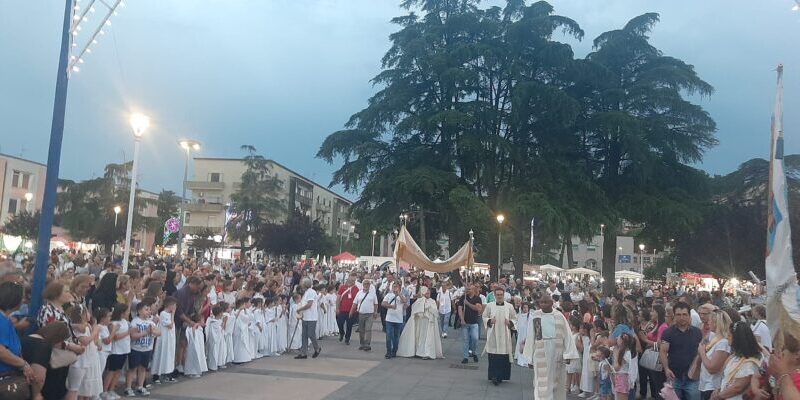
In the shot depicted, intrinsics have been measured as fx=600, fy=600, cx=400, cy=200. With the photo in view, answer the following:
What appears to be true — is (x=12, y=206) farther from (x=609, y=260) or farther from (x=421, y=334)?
(x=421, y=334)

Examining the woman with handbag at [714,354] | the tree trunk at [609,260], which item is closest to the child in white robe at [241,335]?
the woman with handbag at [714,354]

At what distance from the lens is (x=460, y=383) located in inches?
464

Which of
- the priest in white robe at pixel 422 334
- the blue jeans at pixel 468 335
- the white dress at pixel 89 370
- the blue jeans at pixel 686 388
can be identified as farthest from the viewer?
the priest in white robe at pixel 422 334

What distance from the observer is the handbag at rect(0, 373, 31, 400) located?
5.12 metres

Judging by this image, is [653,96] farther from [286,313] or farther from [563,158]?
[286,313]

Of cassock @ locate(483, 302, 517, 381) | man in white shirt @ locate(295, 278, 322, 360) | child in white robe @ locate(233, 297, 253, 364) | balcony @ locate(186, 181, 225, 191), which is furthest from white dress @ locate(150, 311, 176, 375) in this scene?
balcony @ locate(186, 181, 225, 191)

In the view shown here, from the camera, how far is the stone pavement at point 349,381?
386 inches

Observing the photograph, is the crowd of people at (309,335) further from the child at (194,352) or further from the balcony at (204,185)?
the balcony at (204,185)

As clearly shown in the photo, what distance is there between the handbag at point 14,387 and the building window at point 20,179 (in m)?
64.3

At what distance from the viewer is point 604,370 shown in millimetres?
9547

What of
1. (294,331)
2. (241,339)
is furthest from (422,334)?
(241,339)

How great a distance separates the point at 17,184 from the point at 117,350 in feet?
204

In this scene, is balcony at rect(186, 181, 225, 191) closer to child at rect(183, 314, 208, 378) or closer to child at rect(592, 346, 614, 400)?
child at rect(183, 314, 208, 378)

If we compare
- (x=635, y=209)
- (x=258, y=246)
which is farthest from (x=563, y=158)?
(x=258, y=246)
